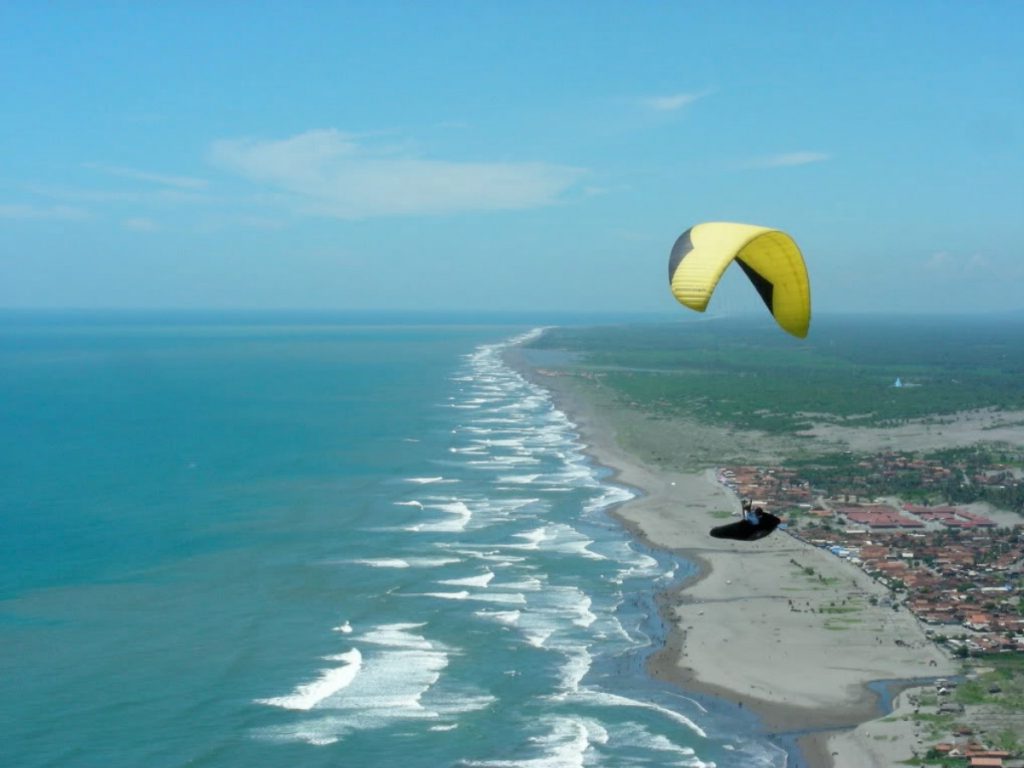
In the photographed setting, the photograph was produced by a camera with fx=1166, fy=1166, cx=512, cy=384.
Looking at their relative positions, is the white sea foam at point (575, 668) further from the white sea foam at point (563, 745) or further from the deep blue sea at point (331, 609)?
the white sea foam at point (563, 745)

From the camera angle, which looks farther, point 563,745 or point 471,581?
point 471,581

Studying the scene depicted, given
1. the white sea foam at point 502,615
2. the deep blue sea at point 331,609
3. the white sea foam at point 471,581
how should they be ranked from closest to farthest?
the deep blue sea at point 331,609 → the white sea foam at point 502,615 → the white sea foam at point 471,581

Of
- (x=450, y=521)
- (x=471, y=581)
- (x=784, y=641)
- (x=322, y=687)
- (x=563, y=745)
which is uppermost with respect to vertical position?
(x=450, y=521)

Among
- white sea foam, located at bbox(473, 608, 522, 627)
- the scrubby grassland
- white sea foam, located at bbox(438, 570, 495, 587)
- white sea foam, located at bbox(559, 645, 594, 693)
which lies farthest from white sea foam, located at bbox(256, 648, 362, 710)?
the scrubby grassland

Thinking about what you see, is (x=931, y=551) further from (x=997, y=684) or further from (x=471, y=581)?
(x=471, y=581)

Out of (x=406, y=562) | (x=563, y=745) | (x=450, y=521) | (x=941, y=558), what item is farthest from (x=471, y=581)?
(x=941, y=558)

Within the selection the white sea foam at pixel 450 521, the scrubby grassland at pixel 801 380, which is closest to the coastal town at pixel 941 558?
the white sea foam at pixel 450 521

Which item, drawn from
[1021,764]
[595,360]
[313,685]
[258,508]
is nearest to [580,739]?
[313,685]

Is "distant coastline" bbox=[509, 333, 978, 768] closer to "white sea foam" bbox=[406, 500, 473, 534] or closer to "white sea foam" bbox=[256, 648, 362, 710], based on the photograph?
"white sea foam" bbox=[406, 500, 473, 534]
